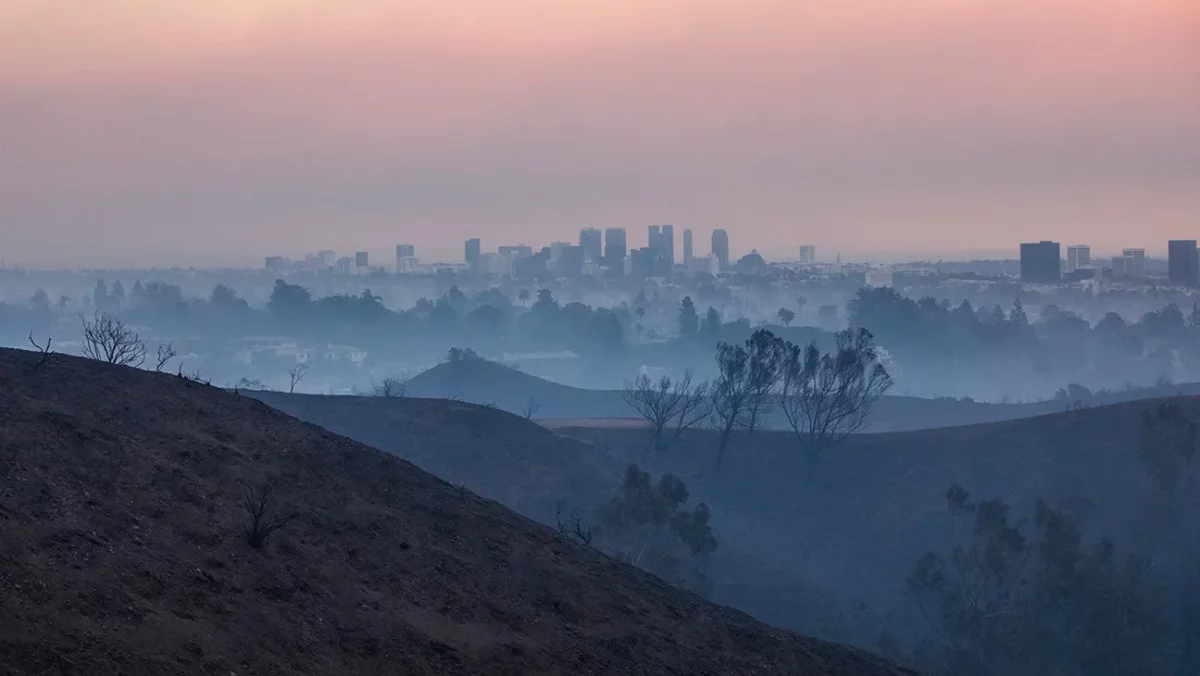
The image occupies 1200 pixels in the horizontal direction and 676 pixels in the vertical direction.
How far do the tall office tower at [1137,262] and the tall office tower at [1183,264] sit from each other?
3.77 meters

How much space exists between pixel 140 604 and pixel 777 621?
3158 centimetres

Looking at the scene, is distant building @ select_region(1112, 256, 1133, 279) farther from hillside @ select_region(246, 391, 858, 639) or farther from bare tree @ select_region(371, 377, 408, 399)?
hillside @ select_region(246, 391, 858, 639)

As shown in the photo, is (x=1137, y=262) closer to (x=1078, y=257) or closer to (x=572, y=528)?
(x=1078, y=257)

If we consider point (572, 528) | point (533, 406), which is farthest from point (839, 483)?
point (533, 406)

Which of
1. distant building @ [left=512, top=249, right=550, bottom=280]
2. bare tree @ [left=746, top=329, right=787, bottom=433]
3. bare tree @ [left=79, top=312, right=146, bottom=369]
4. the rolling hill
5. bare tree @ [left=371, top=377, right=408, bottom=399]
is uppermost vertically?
distant building @ [left=512, top=249, right=550, bottom=280]

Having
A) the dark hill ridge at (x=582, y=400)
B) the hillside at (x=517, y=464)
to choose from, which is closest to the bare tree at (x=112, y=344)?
the hillside at (x=517, y=464)

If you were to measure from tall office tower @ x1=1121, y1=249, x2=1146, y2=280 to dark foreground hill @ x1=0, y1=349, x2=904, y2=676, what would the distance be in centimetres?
16242

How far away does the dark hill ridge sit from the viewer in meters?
85.1

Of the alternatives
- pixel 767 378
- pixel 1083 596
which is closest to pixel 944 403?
pixel 767 378

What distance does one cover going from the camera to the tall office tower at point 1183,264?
159m

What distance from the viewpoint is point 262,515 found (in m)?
15.1

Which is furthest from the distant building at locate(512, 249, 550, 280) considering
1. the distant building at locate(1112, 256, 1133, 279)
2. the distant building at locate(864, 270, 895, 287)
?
the distant building at locate(1112, 256, 1133, 279)

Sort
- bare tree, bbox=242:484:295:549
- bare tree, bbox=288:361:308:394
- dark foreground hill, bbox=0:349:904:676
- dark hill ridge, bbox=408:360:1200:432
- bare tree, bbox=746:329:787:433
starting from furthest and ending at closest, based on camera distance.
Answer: dark hill ridge, bbox=408:360:1200:432
bare tree, bbox=746:329:787:433
bare tree, bbox=288:361:308:394
bare tree, bbox=242:484:295:549
dark foreground hill, bbox=0:349:904:676

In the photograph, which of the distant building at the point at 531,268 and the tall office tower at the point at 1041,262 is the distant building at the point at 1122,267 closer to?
the tall office tower at the point at 1041,262
